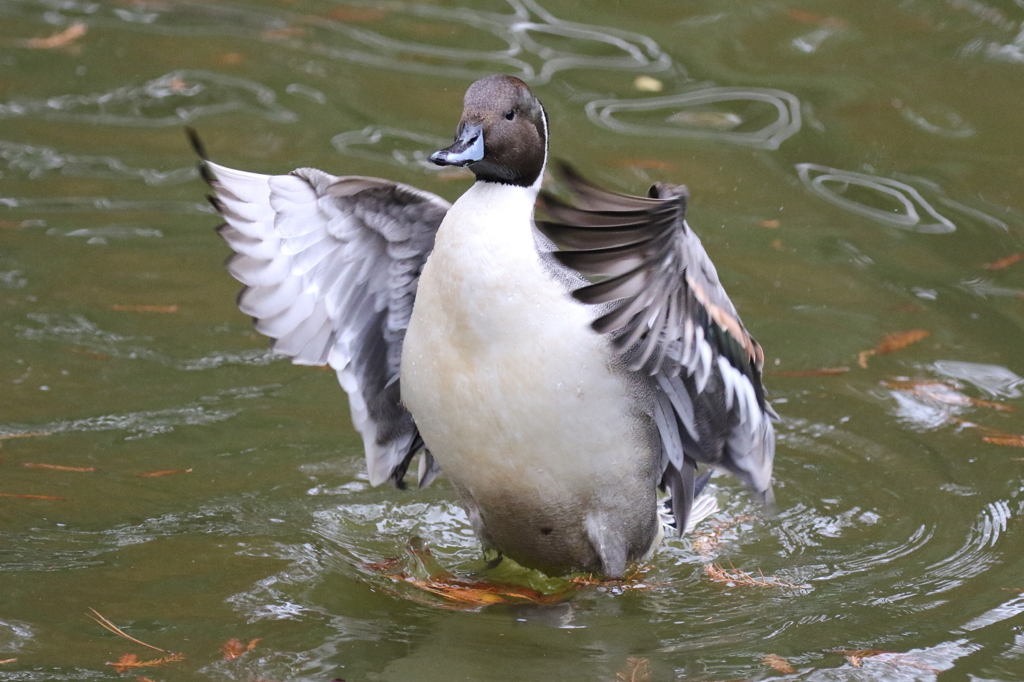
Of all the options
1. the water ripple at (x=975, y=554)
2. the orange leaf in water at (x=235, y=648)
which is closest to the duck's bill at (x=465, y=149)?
the orange leaf in water at (x=235, y=648)

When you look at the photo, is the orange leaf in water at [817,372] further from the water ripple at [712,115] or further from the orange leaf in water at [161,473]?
the orange leaf in water at [161,473]

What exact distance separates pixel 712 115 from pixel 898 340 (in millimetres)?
2922

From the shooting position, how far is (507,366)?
4.44 metres

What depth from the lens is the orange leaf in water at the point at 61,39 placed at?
10203mm

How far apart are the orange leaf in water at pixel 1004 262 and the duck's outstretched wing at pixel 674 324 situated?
2.90 m

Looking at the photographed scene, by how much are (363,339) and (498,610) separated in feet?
3.79

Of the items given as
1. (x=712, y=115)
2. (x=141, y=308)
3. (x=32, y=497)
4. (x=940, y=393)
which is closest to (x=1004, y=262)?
(x=940, y=393)

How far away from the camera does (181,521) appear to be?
522 centimetres

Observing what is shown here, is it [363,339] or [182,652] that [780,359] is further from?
[182,652]

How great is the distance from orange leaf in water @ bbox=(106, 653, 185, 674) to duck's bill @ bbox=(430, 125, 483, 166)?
1.77m

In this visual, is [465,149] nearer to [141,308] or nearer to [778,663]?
[778,663]

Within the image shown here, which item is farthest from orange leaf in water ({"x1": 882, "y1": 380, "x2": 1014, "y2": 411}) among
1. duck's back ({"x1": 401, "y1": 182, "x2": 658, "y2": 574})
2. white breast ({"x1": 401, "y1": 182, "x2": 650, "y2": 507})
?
white breast ({"x1": 401, "y1": 182, "x2": 650, "y2": 507})

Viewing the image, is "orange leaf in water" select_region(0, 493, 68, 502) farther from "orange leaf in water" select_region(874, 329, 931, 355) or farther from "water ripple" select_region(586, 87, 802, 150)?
"water ripple" select_region(586, 87, 802, 150)

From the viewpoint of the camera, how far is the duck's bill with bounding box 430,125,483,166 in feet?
14.3
